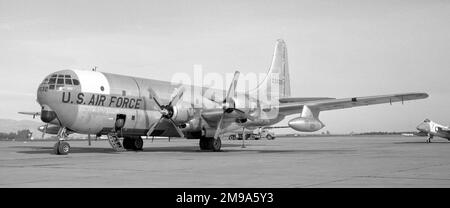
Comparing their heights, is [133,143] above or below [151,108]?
below

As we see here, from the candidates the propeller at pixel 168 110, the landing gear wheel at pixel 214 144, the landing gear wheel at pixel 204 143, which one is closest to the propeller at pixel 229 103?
the landing gear wheel at pixel 214 144

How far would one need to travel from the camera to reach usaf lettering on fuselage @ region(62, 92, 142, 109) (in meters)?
25.5

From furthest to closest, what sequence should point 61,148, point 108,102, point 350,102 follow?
point 350,102 → point 108,102 → point 61,148

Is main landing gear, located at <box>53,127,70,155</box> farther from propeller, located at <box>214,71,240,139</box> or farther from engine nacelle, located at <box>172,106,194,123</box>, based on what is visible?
propeller, located at <box>214,71,240,139</box>

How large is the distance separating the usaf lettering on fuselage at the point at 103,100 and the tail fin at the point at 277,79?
40.6ft

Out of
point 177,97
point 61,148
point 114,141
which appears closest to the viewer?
point 61,148

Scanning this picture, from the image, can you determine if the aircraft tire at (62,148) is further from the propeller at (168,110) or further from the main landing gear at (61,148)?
the propeller at (168,110)

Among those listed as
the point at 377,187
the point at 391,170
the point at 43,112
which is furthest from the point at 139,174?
the point at 43,112

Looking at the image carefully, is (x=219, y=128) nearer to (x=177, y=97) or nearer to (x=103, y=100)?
(x=177, y=97)

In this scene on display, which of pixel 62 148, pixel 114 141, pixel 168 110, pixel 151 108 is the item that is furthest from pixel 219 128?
pixel 62 148

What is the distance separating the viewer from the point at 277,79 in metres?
39.5

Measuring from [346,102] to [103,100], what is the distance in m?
15.1
